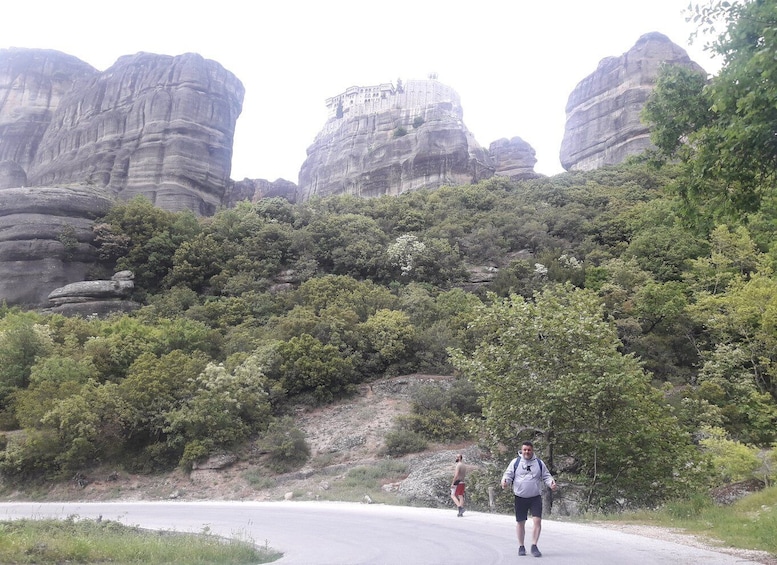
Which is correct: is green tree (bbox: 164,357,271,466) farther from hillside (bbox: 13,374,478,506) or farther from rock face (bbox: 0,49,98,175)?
rock face (bbox: 0,49,98,175)

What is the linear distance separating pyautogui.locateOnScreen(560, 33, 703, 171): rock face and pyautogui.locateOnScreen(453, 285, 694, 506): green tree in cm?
7046

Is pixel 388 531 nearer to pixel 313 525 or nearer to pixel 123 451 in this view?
pixel 313 525

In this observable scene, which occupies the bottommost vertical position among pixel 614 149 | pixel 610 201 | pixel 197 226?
pixel 197 226

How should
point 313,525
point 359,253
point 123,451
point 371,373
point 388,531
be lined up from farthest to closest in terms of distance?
1. point 359,253
2. point 371,373
3. point 123,451
4. point 313,525
5. point 388,531

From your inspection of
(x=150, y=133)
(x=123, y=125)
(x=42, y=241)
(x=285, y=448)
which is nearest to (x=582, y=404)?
(x=285, y=448)

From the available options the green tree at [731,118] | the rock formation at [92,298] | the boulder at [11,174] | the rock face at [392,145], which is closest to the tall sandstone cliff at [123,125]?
the boulder at [11,174]

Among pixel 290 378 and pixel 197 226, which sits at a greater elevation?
pixel 197 226

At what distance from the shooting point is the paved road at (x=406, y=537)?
20.1 ft

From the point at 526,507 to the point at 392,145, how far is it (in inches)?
2988

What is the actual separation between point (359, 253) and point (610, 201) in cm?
2366

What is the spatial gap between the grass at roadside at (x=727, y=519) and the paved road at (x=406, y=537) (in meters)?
1.01

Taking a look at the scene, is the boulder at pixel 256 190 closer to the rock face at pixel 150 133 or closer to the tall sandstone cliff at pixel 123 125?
the tall sandstone cliff at pixel 123 125

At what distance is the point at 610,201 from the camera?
4747 cm

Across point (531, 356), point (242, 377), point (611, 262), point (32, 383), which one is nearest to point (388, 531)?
point (531, 356)
